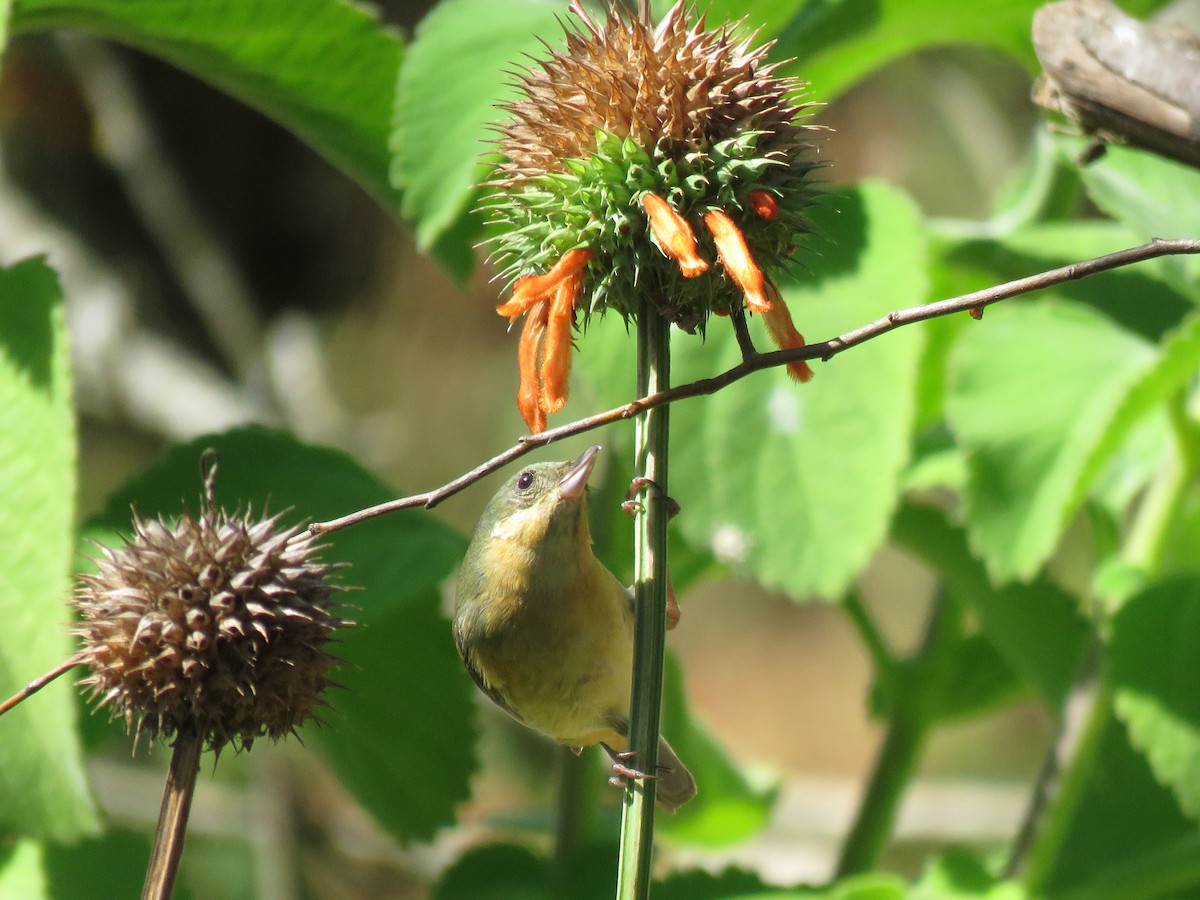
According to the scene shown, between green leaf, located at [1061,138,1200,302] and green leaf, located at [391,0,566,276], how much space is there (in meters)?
0.63

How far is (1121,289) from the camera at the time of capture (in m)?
1.90

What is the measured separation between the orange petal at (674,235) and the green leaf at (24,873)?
0.92m

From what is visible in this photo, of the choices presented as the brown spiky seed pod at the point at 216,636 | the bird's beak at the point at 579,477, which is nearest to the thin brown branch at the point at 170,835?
the brown spiky seed pod at the point at 216,636

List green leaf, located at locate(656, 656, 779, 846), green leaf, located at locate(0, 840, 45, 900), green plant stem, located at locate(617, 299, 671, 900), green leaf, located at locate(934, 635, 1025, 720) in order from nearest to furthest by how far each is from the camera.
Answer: green plant stem, located at locate(617, 299, 671, 900), green leaf, located at locate(0, 840, 45, 900), green leaf, located at locate(934, 635, 1025, 720), green leaf, located at locate(656, 656, 779, 846)

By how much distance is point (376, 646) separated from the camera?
1.48 metres

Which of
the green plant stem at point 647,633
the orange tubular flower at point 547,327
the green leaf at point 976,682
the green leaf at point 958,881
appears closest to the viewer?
the green plant stem at point 647,633

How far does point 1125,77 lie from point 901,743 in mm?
1207

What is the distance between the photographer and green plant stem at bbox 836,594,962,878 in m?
1.71

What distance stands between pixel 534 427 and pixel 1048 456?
0.85 m

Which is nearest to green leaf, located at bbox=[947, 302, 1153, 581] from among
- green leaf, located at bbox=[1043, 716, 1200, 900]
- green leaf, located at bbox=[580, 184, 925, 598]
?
green leaf, located at bbox=[580, 184, 925, 598]

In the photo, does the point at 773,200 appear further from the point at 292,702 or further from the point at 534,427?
the point at 292,702

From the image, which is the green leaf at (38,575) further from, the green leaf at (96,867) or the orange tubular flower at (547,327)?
the orange tubular flower at (547,327)

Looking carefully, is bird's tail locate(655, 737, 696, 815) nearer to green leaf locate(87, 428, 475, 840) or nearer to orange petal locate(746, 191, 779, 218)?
green leaf locate(87, 428, 475, 840)

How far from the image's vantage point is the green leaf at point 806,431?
4.54 feet
